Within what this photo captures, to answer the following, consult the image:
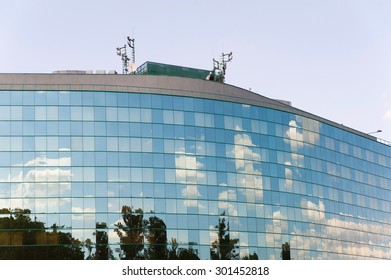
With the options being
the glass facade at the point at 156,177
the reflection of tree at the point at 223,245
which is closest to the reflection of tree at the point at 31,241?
the glass facade at the point at 156,177

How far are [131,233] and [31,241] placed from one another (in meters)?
9.40

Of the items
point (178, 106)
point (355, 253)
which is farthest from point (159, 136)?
point (355, 253)

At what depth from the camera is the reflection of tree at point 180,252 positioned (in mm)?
65875

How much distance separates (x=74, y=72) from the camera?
7044 centimetres

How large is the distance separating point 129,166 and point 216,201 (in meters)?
9.74

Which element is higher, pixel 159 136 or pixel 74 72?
pixel 74 72

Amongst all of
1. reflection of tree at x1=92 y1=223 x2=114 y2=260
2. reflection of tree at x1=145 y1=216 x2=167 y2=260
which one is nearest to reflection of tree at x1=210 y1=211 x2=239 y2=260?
reflection of tree at x1=145 y1=216 x2=167 y2=260

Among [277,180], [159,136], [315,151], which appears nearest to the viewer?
[159,136]

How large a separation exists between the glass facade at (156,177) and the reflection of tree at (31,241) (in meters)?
0.13

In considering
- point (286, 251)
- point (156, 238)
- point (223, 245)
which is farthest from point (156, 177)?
point (286, 251)

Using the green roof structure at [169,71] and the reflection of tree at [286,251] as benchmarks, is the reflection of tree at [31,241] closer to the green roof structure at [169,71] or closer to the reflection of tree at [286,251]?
the green roof structure at [169,71]

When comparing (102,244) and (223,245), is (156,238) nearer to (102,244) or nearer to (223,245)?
(102,244)

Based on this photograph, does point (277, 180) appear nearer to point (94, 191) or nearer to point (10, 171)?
point (94, 191)

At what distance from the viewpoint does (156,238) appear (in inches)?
2594
